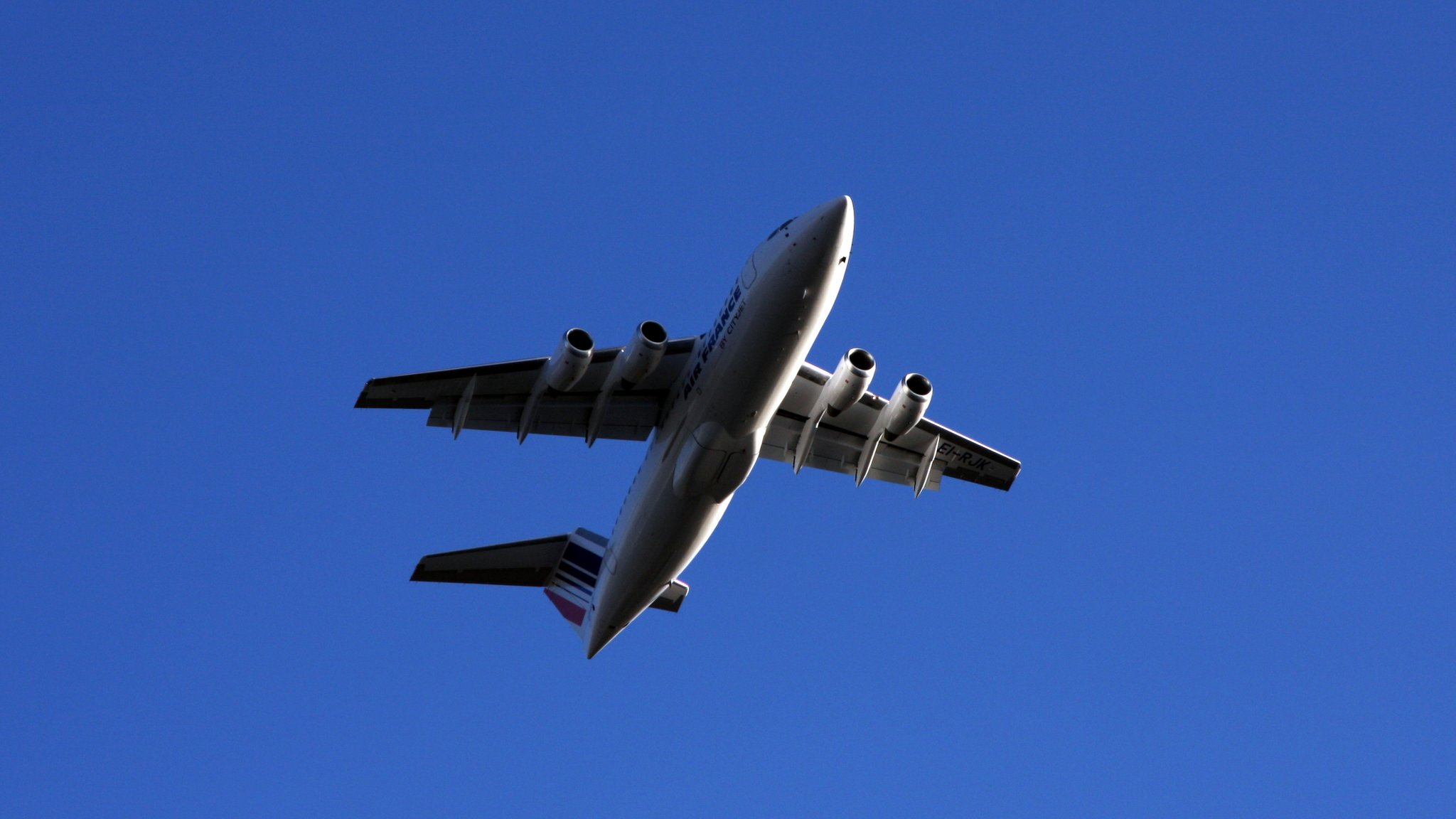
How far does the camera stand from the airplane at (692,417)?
1778cm

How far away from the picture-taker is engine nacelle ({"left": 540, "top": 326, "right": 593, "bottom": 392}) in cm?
1936

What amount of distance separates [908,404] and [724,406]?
3.52m

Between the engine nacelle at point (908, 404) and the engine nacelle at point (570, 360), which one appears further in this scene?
the engine nacelle at point (908, 404)

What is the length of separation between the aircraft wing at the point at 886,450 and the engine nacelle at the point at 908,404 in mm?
1029

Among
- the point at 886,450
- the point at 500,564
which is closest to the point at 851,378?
the point at 886,450

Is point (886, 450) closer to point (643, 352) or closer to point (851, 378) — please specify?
point (851, 378)

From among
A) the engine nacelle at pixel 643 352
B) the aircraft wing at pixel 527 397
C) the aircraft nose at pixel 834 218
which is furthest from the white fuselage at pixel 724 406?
the engine nacelle at pixel 643 352

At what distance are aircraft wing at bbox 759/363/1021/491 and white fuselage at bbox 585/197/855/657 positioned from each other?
2.86 meters

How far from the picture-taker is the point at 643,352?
63.5 feet

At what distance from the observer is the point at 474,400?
2089cm

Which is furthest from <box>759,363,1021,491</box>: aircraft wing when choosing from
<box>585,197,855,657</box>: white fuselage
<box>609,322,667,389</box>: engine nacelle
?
<box>609,322,667,389</box>: engine nacelle

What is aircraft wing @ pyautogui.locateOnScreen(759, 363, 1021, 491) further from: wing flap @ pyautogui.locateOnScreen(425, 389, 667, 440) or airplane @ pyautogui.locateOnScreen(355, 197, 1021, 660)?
wing flap @ pyautogui.locateOnScreen(425, 389, 667, 440)

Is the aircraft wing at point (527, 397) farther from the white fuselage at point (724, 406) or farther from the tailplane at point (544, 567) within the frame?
the tailplane at point (544, 567)

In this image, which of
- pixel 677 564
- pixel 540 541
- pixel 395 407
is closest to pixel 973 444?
pixel 677 564
